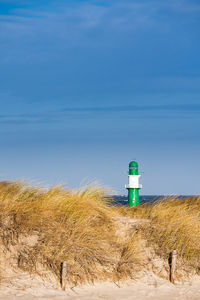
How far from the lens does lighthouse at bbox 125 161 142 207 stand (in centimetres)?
1347

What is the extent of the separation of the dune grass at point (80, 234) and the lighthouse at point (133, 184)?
5.72 ft

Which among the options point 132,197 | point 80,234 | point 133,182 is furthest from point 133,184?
point 80,234

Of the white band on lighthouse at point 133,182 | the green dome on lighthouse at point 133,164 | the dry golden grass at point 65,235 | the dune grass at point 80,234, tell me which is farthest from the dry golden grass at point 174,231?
the green dome on lighthouse at point 133,164

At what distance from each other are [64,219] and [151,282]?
7.95 feet

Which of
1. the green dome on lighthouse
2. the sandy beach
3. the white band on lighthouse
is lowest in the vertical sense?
the sandy beach

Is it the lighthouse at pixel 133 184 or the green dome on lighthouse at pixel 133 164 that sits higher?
the green dome on lighthouse at pixel 133 164

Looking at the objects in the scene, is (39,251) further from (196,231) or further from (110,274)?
(196,231)

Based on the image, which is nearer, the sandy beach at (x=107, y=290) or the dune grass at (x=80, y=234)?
the sandy beach at (x=107, y=290)

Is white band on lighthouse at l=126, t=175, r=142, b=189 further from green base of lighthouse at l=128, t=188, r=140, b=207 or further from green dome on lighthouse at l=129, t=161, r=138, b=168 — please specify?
green dome on lighthouse at l=129, t=161, r=138, b=168

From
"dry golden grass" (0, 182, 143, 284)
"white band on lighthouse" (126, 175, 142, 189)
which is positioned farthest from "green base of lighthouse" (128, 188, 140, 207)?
"dry golden grass" (0, 182, 143, 284)

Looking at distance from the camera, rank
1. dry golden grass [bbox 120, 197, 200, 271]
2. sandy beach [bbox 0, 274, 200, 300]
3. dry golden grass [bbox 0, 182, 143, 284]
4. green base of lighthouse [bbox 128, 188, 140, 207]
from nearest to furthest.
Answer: sandy beach [bbox 0, 274, 200, 300]
dry golden grass [bbox 0, 182, 143, 284]
dry golden grass [bbox 120, 197, 200, 271]
green base of lighthouse [bbox 128, 188, 140, 207]

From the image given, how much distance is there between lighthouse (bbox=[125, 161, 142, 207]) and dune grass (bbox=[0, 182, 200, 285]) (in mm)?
1743

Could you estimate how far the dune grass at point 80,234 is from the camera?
995 centimetres

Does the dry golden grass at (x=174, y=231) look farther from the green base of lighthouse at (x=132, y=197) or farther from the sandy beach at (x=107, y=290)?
the green base of lighthouse at (x=132, y=197)
